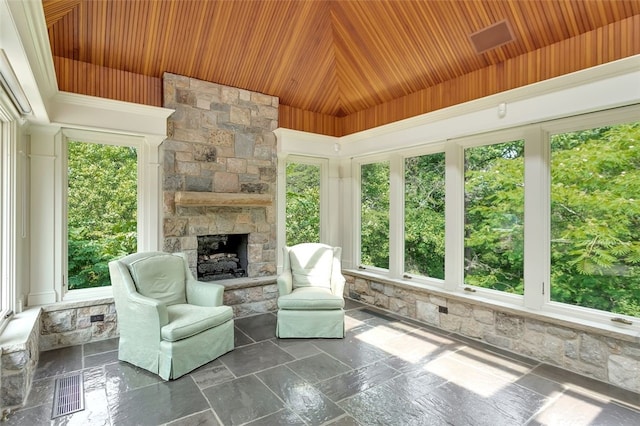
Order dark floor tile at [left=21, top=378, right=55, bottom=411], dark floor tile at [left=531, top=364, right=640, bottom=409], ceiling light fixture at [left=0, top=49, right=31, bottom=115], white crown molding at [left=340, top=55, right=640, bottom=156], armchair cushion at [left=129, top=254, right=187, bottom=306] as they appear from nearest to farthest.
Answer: ceiling light fixture at [left=0, top=49, right=31, bottom=115] → dark floor tile at [left=21, top=378, right=55, bottom=411] → dark floor tile at [left=531, top=364, right=640, bottom=409] → white crown molding at [left=340, top=55, right=640, bottom=156] → armchair cushion at [left=129, top=254, right=187, bottom=306]

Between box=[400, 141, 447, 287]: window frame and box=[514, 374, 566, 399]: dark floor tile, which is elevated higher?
box=[400, 141, 447, 287]: window frame

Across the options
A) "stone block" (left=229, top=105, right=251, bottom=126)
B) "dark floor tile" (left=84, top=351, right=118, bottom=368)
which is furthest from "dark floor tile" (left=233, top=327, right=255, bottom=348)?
"stone block" (left=229, top=105, right=251, bottom=126)

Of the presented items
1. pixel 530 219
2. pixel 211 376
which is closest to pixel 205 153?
pixel 211 376

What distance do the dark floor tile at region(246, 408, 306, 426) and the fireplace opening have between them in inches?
95.0

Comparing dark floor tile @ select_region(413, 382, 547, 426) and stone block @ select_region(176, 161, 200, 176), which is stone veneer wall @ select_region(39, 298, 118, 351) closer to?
stone block @ select_region(176, 161, 200, 176)

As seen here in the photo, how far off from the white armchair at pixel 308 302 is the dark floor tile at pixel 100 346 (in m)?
1.66

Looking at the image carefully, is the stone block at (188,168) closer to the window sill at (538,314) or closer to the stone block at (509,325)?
the window sill at (538,314)

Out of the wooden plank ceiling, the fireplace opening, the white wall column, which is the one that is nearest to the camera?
the wooden plank ceiling

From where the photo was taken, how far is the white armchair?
365 cm

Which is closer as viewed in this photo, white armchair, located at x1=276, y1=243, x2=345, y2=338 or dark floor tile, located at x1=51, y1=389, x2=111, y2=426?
dark floor tile, located at x1=51, y1=389, x2=111, y2=426

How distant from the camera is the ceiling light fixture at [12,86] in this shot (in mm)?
2035

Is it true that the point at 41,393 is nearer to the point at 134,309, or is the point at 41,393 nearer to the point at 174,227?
the point at 134,309

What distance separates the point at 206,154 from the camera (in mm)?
4273

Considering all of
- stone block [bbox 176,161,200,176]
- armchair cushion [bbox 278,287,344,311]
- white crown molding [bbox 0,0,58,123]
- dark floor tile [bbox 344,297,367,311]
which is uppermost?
white crown molding [bbox 0,0,58,123]
